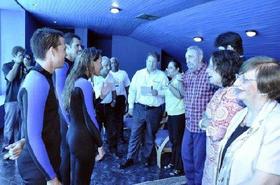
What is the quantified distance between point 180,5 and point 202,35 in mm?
1734

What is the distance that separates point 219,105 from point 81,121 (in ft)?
3.26

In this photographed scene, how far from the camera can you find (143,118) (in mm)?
4590

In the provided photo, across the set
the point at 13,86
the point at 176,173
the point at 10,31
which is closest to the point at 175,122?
the point at 176,173

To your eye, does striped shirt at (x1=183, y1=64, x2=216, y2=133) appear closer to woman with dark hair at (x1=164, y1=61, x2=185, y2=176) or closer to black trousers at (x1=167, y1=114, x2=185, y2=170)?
woman with dark hair at (x1=164, y1=61, x2=185, y2=176)

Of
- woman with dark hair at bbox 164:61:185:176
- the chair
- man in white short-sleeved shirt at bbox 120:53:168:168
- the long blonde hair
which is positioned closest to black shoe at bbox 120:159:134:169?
man in white short-sleeved shirt at bbox 120:53:168:168

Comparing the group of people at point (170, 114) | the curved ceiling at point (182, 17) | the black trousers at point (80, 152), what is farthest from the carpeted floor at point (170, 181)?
the curved ceiling at point (182, 17)

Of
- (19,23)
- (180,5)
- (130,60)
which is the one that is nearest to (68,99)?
(180,5)

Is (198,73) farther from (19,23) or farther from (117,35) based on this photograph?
(117,35)

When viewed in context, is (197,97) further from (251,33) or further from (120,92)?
(251,33)

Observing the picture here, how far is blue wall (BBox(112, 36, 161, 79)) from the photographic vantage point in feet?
40.8

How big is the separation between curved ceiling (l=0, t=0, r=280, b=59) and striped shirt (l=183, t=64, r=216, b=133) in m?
1.93

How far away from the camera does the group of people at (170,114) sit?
5.12ft

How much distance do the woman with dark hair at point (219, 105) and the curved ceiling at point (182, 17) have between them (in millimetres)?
2425

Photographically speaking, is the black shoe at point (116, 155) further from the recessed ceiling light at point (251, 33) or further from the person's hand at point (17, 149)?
the person's hand at point (17, 149)
